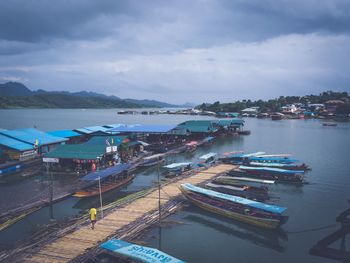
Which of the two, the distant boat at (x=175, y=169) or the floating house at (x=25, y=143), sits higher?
the floating house at (x=25, y=143)

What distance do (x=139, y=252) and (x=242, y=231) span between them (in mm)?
9912

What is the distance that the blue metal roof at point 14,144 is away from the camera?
4384cm

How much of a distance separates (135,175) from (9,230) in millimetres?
19472

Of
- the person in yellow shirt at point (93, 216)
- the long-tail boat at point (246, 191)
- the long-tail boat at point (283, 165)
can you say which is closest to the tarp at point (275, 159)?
the long-tail boat at point (283, 165)

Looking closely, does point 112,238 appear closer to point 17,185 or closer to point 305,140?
point 17,185

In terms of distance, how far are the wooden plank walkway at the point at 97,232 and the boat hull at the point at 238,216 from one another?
234 cm

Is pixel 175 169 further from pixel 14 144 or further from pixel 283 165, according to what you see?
pixel 14 144

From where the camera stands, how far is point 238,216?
26.1 metres

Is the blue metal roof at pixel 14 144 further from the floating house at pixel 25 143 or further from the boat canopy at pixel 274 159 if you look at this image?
the boat canopy at pixel 274 159

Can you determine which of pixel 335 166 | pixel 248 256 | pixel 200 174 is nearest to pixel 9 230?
pixel 248 256

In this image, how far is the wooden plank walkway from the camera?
1866cm

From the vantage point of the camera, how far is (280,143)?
72875 millimetres

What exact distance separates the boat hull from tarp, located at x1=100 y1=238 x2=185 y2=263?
10.1m

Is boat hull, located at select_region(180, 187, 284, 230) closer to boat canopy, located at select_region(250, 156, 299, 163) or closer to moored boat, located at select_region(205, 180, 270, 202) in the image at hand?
moored boat, located at select_region(205, 180, 270, 202)
